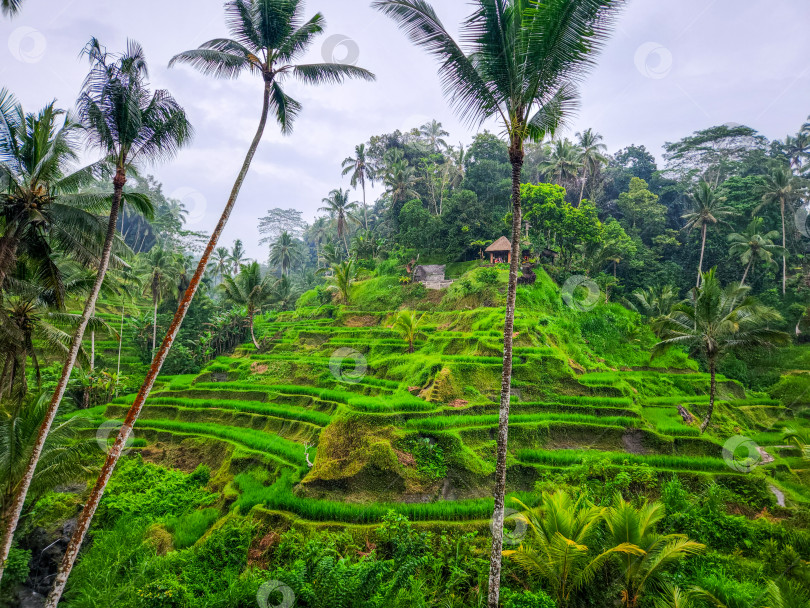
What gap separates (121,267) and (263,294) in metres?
15.2

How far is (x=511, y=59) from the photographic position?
5.96 m

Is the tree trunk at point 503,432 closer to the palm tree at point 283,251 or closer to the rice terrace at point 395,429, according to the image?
the rice terrace at point 395,429

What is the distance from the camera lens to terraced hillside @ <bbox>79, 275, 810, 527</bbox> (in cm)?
1032

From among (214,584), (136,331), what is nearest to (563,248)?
(214,584)

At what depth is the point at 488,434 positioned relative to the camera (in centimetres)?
1261

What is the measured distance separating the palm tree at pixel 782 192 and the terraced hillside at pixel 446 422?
50.4 ft

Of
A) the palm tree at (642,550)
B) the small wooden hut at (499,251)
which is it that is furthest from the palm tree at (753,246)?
the palm tree at (642,550)

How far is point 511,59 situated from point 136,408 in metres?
8.83

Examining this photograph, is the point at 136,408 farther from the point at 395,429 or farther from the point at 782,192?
the point at 782,192

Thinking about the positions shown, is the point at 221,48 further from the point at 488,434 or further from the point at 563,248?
the point at 563,248

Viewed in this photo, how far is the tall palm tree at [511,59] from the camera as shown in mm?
5594

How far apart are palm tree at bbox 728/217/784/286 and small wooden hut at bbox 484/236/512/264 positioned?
17680 millimetres

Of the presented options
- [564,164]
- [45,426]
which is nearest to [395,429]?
[45,426]

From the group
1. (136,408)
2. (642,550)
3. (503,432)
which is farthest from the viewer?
(136,408)
